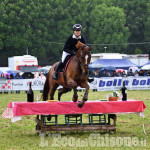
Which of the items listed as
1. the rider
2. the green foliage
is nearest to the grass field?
the rider

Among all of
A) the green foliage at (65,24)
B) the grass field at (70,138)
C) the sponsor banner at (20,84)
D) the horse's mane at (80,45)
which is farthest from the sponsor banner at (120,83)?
the green foliage at (65,24)

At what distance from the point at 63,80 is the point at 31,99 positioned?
1.18 meters

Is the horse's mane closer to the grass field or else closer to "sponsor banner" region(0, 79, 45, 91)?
the grass field

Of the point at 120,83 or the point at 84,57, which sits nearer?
the point at 84,57

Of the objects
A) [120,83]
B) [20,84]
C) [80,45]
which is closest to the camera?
[80,45]

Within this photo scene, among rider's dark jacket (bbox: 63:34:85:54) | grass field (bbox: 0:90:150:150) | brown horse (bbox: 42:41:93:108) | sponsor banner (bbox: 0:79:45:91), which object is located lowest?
sponsor banner (bbox: 0:79:45:91)

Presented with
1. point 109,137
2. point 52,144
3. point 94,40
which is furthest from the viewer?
point 94,40

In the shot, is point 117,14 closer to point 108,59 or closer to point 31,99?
point 108,59

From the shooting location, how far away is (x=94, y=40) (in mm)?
78812

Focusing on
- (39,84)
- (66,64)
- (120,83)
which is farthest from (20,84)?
(66,64)

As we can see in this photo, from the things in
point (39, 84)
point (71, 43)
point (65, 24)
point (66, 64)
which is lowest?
point (39, 84)

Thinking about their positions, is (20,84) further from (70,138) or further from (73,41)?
(70,138)

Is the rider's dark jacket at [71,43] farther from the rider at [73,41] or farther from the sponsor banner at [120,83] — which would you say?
the sponsor banner at [120,83]

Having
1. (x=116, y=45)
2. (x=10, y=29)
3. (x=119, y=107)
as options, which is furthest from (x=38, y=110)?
(x=116, y=45)
